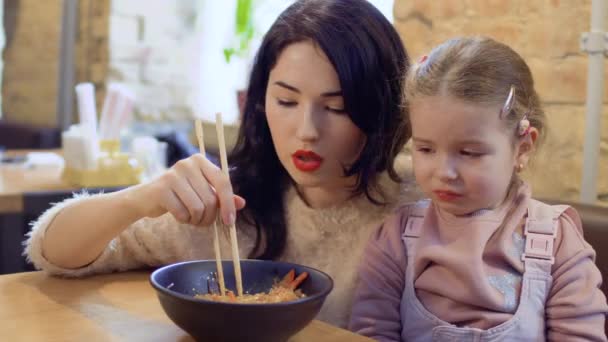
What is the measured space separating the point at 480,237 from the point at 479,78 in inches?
9.7

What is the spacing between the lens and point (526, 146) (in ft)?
3.59

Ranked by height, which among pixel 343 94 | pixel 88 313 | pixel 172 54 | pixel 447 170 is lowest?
pixel 88 313

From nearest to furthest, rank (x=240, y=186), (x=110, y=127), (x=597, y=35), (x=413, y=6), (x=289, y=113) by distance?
(x=289, y=113), (x=240, y=186), (x=597, y=35), (x=413, y=6), (x=110, y=127)

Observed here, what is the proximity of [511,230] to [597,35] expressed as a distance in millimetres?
682

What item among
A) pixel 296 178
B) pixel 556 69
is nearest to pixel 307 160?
pixel 296 178

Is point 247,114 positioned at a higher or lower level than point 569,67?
lower

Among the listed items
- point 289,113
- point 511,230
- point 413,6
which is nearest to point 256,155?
point 289,113

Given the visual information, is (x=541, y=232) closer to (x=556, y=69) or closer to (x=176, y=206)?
(x=176, y=206)

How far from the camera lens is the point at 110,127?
94.3 inches

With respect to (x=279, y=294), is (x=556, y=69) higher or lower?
higher

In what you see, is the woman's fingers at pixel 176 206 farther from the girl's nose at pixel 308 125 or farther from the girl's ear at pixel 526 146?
the girl's ear at pixel 526 146

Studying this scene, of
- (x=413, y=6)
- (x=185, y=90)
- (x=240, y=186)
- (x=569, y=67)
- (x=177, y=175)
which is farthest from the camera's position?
(x=185, y=90)

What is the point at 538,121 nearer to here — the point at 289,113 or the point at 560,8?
the point at 289,113

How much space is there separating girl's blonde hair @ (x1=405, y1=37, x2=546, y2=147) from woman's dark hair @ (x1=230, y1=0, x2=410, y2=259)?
12cm
